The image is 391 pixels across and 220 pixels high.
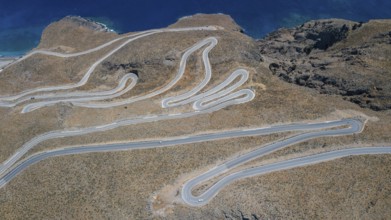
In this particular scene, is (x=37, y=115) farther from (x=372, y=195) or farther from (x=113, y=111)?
(x=372, y=195)

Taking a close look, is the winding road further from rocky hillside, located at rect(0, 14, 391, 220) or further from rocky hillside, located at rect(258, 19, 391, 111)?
rocky hillside, located at rect(258, 19, 391, 111)

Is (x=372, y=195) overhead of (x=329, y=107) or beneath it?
beneath

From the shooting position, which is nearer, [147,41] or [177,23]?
[147,41]

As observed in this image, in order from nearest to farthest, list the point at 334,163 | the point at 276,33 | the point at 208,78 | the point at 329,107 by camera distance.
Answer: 1. the point at 334,163
2. the point at 329,107
3. the point at 208,78
4. the point at 276,33

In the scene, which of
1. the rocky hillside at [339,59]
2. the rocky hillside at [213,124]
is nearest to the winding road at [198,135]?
the rocky hillside at [213,124]

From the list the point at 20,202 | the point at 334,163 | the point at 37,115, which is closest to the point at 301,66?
the point at 334,163

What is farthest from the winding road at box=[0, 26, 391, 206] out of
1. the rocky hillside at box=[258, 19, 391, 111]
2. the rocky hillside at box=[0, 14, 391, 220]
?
the rocky hillside at box=[258, 19, 391, 111]

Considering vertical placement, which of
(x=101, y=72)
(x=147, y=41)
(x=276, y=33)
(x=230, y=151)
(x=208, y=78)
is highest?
(x=276, y=33)
